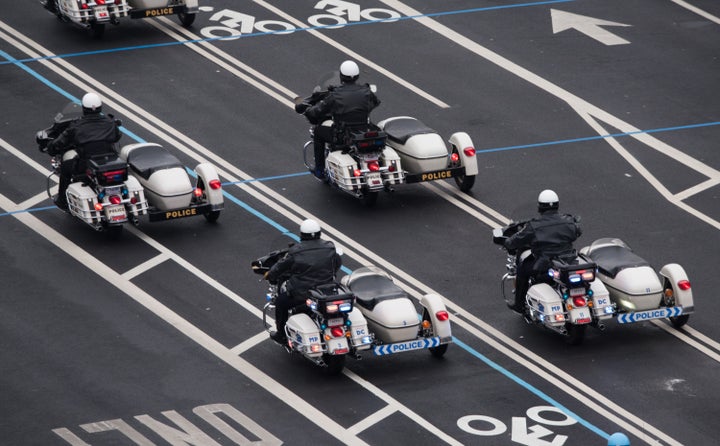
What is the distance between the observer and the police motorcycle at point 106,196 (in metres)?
25.4

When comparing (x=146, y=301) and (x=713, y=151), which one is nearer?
(x=146, y=301)

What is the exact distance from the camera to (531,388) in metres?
21.9

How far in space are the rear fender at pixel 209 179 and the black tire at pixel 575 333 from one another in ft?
20.3

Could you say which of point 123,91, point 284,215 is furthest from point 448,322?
point 123,91

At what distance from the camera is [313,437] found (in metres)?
20.5

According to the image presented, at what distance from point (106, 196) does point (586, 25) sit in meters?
13.6

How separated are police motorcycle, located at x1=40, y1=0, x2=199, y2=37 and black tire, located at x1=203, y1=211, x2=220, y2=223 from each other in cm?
743

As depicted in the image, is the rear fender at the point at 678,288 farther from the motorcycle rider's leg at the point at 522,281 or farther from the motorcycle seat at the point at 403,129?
the motorcycle seat at the point at 403,129

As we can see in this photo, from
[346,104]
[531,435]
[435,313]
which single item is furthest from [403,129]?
[531,435]

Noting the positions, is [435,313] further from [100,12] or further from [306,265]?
[100,12]

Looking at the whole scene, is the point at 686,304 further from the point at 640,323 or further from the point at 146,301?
the point at 146,301

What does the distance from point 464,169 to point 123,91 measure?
7156 millimetres

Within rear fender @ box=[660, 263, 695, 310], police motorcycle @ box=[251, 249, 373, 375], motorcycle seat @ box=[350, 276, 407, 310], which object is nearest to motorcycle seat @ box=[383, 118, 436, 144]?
motorcycle seat @ box=[350, 276, 407, 310]

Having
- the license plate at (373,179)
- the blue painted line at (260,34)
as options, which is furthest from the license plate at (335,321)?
the blue painted line at (260,34)
